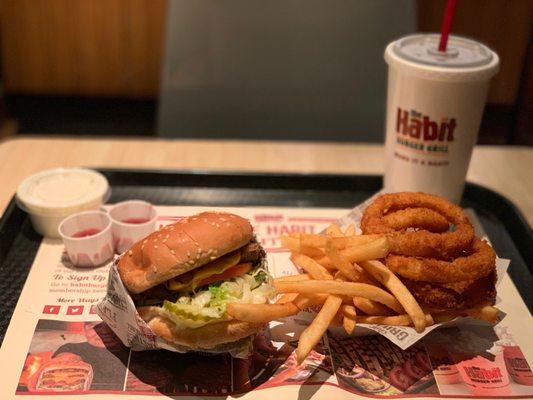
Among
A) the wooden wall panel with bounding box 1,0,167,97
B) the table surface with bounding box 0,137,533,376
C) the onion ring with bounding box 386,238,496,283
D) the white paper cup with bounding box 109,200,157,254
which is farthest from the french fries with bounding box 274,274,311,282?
the wooden wall panel with bounding box 1,0,167,97

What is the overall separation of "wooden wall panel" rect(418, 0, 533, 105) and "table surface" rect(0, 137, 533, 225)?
2638 millimetres

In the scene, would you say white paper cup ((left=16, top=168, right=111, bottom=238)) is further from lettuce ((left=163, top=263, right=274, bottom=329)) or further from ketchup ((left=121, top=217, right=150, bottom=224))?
lettuce ((left=163, top=263, right=274, bottom=329))

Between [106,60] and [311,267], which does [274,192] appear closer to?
[311,267]

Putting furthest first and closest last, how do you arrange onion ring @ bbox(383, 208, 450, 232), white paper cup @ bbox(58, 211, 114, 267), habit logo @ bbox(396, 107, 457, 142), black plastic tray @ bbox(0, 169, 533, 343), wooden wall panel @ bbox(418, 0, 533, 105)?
wooden wall panel @ bbox(418, 0, 533, 105) → black plastic tray @ bbox(0, 169, 533, 343) → habit logo @ bbox(396, 107, 457, 142) → white paper cup @ bbox(58, 211, 114, 267) → onion ring @ bbox(383, 208, 450, 232)

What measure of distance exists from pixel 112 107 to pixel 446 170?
4.13 metres

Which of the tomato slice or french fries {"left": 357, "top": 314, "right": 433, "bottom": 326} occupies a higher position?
the tomato slice

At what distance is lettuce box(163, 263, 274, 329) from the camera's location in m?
1.45

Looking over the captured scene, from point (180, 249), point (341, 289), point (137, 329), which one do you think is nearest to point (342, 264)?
point (341, 289)

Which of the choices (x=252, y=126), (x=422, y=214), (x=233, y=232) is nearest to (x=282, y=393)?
(x=233, y=232)

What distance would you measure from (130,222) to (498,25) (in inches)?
164

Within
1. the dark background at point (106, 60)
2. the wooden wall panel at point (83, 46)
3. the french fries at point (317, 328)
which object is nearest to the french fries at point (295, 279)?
the french fries at point (317, 328)

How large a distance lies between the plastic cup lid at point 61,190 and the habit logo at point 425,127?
41.2 inches

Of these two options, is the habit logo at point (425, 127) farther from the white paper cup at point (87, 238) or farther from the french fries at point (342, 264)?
the white paper cup at point (87, 238)

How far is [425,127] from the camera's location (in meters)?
2.00
